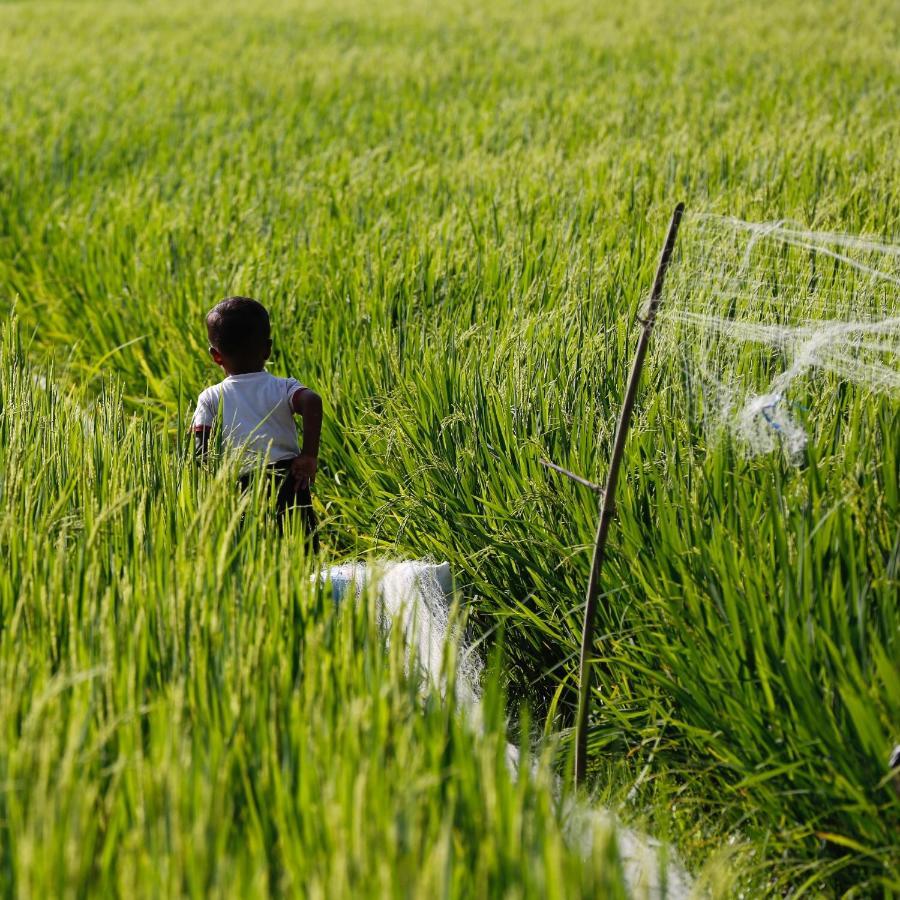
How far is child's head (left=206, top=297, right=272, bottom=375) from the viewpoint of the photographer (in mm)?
2322

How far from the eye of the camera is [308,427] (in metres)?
2.32

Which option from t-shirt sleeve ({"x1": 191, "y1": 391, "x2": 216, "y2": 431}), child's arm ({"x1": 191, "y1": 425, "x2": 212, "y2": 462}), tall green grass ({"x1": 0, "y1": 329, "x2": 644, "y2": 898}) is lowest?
child's arm ({"x1": 191, "y1": 425, "x2": 212, "y2": 462})

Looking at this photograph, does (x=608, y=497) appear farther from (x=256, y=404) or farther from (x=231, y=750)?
(x=256, y=404)

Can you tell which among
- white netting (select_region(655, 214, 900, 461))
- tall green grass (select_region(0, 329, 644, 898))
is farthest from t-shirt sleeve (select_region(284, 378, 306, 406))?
white netting (select_region(655, 214, 900, 461))

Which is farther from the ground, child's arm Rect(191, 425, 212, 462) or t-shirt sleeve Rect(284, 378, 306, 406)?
t-shirt sleeve Rect(284, 378, 306, 406)

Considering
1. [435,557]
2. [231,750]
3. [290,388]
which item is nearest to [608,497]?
[231,750]

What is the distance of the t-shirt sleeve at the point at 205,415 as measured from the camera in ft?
7.73

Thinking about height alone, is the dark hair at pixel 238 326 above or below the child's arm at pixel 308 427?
above

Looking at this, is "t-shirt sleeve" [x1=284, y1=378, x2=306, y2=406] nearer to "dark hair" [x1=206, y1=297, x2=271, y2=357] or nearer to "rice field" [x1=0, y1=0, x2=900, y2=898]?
"dark hair" [x1=206, y1=297, x2=271, y2=357]

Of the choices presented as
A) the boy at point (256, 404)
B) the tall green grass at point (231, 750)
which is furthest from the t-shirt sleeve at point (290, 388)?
the tall green grass at point (231, 750)

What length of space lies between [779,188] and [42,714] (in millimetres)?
3505

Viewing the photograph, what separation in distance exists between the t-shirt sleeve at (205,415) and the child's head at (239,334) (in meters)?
0.08

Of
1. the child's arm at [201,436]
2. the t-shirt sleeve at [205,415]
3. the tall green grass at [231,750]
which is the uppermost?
the tall green grass at [231,750]

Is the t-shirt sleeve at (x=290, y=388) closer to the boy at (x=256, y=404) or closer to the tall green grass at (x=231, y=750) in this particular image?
the boy at (x=256, y=404)
